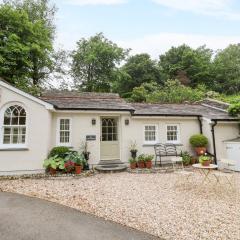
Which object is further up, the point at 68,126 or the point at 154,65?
the point at 154,65

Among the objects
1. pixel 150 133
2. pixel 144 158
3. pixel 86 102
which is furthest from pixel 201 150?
pixel 86 102

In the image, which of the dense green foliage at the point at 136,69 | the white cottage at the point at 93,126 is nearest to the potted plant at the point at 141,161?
the white cottage at the point at 93,126

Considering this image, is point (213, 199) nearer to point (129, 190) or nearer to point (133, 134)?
point (129, 190)

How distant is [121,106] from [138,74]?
87.6 feet

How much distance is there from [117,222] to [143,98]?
27231mm

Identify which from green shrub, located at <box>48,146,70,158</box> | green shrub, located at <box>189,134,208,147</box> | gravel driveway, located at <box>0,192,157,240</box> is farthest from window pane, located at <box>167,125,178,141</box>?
gravel driveway, located at <box>0,192,157,240</box>

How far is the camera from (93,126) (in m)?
13.3

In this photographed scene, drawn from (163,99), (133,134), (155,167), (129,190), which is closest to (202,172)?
(155,167)

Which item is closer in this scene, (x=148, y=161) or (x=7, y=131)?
(x=7, y=131)

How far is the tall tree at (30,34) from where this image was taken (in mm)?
18953

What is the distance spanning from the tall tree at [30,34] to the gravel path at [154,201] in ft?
42.9

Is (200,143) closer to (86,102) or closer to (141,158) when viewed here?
(141,158)

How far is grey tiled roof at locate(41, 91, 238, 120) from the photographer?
13.4 metres

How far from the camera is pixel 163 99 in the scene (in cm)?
2834
